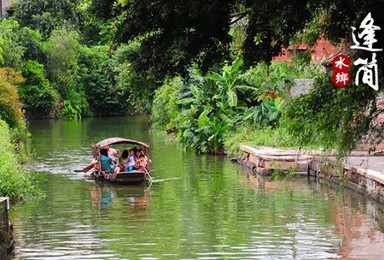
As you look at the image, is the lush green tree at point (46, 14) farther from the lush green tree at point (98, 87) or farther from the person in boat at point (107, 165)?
the person in boat at point (107, 165)

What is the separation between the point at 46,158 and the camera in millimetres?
34938

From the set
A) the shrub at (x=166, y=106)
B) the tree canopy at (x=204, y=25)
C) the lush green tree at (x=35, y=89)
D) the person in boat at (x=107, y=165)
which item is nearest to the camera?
the tree canopy at (x=204, y=25)

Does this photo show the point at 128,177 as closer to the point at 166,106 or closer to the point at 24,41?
the point at 166,106

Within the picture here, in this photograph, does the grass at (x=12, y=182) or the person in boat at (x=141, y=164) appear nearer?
the grass at (x=12, y=182)

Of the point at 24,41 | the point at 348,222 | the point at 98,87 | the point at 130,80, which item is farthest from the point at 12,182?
the point at 98,87

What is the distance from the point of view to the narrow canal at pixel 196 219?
639 inches

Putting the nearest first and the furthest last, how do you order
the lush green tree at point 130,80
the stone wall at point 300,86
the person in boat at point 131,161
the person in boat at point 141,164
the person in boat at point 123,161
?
1. the lush green tree at point 130,80
2. the person in boat at point 141,164
3. the person in boat at point 131,161
4. the person in boat at point 123,161
5. the stone wall at point 300,86

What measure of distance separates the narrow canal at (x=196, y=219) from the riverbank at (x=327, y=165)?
444 millimetres

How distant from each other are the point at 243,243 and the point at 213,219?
3076 millimetres

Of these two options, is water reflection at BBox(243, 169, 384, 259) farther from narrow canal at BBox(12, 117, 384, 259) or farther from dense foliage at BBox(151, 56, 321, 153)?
dense foliage at BBox(151, 56, 321, 153)

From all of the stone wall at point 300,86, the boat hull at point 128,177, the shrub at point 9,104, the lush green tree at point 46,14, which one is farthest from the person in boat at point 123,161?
the lush green tree at point 46,14

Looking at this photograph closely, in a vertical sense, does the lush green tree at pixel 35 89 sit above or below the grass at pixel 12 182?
above

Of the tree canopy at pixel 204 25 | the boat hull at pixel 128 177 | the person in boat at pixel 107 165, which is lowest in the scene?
the boat hull at pixel 128 177

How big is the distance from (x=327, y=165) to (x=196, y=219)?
3986 mm
